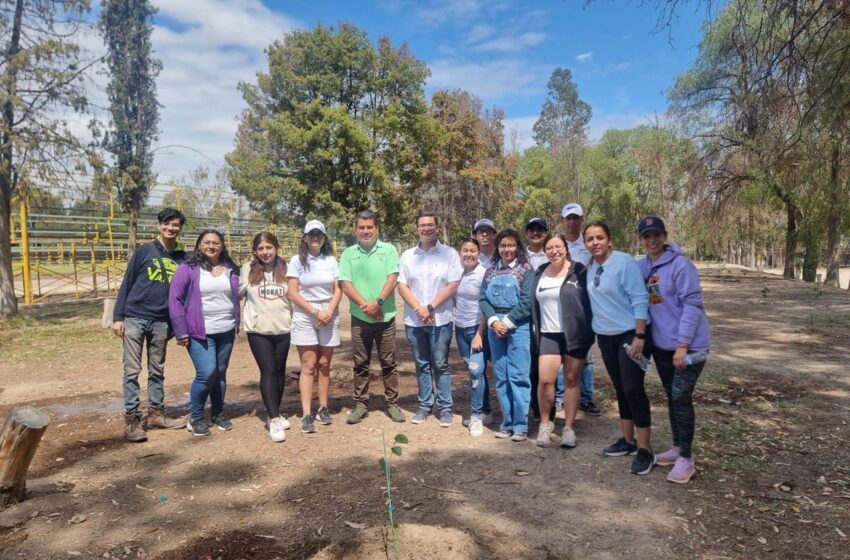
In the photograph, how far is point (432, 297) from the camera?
475 cm

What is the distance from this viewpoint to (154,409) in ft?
16.1

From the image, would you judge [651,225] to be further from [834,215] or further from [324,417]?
[834,215]

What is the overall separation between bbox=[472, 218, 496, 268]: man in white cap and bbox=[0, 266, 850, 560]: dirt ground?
1.56 m

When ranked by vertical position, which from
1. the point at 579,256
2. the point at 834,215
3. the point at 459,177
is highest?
the point at 459,177

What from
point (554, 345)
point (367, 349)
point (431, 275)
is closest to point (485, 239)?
point (431, 275)

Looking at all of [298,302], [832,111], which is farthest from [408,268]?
[832,111]

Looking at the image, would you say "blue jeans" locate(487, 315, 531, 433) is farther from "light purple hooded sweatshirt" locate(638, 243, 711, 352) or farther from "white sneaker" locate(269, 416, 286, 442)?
"white sneaker" locate(269, 416, 286, 442)

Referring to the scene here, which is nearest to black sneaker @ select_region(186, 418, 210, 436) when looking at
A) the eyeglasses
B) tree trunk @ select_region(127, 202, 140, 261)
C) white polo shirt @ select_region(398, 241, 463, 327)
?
white polo shirt @ select_region(398, 241, 463, 327)

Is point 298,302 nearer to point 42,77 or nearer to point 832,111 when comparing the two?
point 832,111

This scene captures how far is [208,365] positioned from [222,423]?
2.02ft

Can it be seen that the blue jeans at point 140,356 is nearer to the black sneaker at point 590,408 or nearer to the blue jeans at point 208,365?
the blue jeans at point 208,365

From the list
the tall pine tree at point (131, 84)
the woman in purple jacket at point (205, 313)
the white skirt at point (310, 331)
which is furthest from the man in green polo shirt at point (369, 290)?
the tall pine tree at point (131, 84)

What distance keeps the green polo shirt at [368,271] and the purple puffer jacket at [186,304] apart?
1.22 meters

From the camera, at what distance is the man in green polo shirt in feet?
15.6
